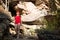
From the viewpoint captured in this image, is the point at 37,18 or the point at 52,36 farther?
the point at 37,18

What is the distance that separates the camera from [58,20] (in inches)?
545

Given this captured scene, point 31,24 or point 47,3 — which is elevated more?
point 47,3

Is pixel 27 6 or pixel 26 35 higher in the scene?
pixel 27 6

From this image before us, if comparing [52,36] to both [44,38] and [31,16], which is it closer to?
[44,38]

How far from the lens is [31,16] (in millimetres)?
16641

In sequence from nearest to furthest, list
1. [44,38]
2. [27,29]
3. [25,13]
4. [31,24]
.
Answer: [44,38] → [27,29] → [31,24] → [25,13]

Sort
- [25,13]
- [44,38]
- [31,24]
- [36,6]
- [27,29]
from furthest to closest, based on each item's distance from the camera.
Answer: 1. [36,6]
2. [25,13]
3. [31,24]
4. [27,29]
5. [44,38]

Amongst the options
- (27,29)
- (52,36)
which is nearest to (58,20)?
(27,29)

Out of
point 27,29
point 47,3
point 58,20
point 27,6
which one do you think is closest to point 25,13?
point 27,6

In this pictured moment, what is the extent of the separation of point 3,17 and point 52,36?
316 cm

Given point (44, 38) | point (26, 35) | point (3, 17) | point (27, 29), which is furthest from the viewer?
point (27, 29)

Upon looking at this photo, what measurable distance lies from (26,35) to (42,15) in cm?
328

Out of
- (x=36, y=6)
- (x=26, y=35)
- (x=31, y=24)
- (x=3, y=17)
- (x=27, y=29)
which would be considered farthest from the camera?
(x=36, y=6)

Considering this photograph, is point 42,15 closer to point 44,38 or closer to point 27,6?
point 27,6
